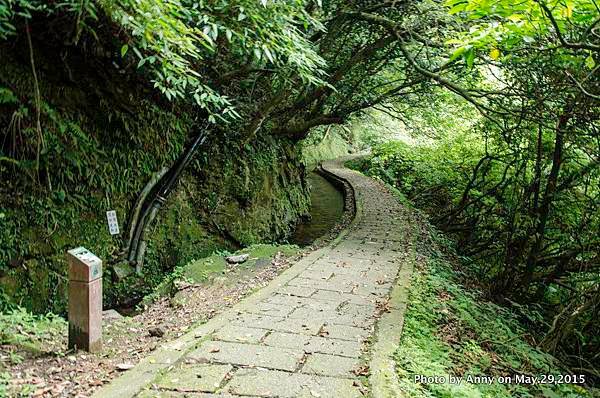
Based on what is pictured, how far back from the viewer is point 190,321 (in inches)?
172

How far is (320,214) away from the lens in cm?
1430

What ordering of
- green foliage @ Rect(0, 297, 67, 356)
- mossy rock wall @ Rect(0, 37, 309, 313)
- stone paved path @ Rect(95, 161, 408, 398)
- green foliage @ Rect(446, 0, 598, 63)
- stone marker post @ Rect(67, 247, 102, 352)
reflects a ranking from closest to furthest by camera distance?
1. stone paved path @ Rect(95, 161, 408, 398)
2. green foliage @ Rect(446, 0, 598, 63)
3. stone marker post @ Rect(67, 247, 102, 352)
4. green foliage @ Rect(0, 297, 67, 356)
5. mossy rock wall @ Rect(0, 37, 309, 313)

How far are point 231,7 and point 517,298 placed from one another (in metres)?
6.69

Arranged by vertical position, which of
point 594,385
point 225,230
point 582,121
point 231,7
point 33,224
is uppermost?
point 231,7

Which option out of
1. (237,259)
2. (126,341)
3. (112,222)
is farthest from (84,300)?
(112,222)

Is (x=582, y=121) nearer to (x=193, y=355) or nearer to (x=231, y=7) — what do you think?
(x=231, y=7)

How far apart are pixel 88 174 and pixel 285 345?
4.17m

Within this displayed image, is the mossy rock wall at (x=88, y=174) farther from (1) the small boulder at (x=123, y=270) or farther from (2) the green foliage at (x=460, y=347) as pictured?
(2) the green foliage at (x=460, y=347)

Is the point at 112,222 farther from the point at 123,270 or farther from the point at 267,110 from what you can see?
the point at 267,110

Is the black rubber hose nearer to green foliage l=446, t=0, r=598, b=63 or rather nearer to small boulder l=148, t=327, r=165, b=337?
small boulder l=148, t=327, r=165, b=337

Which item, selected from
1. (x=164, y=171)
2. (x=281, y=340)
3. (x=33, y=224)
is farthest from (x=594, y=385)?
(x=33, y=224)

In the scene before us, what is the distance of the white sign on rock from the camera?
6.63 m

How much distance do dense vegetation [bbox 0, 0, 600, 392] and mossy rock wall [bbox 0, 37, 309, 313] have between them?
0.03m

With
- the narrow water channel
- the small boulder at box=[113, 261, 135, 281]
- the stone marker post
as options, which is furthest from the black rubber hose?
the narrow water channel
